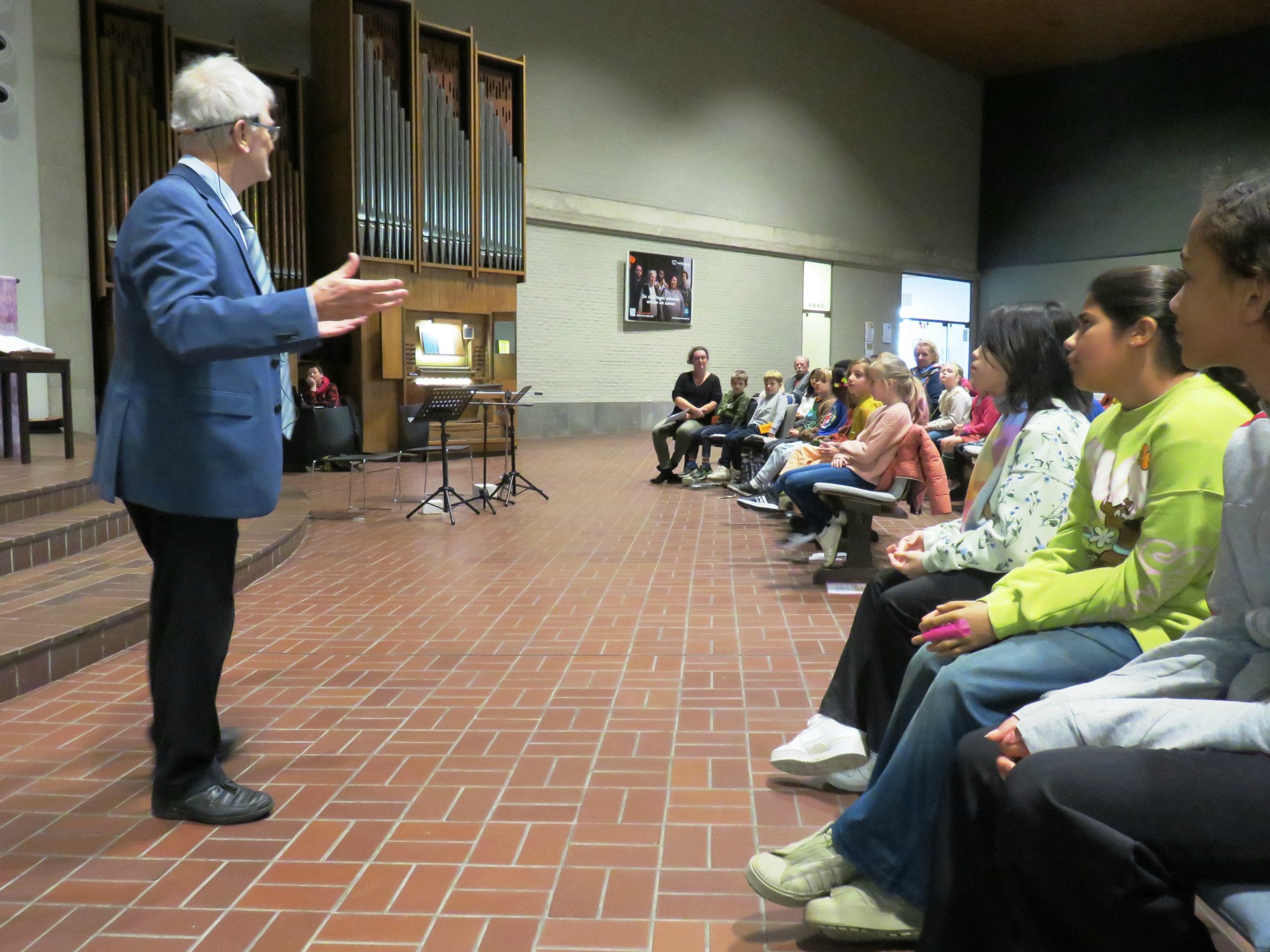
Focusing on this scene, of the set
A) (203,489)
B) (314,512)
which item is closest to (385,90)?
(314,512)

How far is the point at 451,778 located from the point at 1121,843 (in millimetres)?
1867

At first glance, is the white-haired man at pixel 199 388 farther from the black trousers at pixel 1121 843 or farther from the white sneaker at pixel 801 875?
the black trousers at pixel 1121 843

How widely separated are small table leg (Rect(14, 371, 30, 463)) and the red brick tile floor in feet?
8.41

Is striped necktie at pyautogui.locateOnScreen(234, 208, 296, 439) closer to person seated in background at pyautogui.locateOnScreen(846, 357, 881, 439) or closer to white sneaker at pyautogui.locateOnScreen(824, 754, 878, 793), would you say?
white sneaker at pyautogui.locateOnScreen(824, 754, 878, 793)

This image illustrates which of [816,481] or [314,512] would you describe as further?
[314,512]

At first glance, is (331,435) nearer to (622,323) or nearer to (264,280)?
(622,323)

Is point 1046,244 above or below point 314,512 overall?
above

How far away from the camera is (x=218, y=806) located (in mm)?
2500

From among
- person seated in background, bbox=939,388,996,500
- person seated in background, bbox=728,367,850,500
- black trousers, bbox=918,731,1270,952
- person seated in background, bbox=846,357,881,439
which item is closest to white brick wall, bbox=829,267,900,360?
person seated in background, bbox=728,367,850,500

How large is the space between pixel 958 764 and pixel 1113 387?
36.2 inches

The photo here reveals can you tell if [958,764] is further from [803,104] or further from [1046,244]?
[1046,244]

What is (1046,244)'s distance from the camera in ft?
70.9

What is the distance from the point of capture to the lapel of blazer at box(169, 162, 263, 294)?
7.85ft

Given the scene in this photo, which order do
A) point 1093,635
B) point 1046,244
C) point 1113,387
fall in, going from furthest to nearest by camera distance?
point 1046,244 < point 1113,387 < point 1093,635
